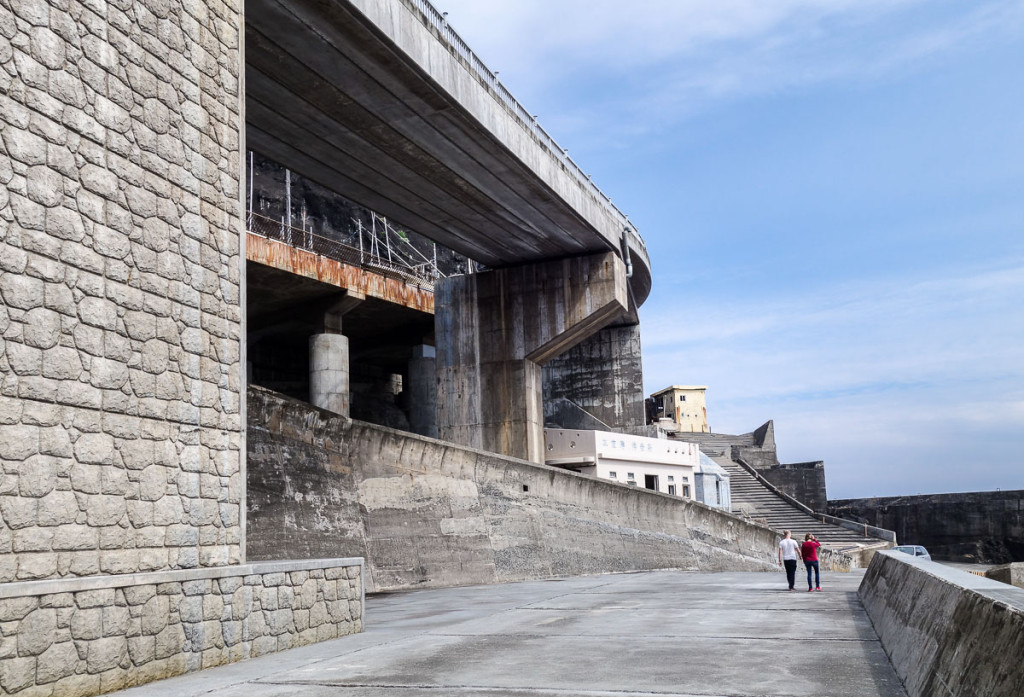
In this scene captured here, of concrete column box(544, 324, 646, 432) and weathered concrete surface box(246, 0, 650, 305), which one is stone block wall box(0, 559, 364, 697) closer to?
weathered concrete surface box(246, 0, 650, 305)

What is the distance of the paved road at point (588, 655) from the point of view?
749 cm

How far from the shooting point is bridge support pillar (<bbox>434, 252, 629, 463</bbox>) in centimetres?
3250

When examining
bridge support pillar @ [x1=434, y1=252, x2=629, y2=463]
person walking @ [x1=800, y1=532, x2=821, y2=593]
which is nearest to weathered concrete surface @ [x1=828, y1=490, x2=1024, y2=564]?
bridge support pillar @ [x1=434, y1=252, x2=629, y2=463]

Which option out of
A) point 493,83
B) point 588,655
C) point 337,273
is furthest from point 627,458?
point 588,655

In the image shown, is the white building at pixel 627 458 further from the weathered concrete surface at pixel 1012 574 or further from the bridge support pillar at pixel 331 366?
the weathered concrete surface at pixel 1012 574

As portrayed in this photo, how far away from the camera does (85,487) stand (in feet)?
26.9

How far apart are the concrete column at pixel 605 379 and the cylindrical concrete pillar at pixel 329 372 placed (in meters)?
14.3

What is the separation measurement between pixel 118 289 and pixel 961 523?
143 feet

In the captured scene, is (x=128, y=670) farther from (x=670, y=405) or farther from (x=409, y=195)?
(x=670, y=405)

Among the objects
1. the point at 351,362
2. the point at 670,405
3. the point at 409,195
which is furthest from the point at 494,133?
the point at 670,405

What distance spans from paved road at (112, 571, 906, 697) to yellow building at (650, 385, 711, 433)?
59870 millimetres

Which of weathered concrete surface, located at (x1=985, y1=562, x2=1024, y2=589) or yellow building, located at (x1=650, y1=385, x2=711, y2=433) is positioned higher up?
yellow building, located at (x1=650, y1=385, x2=711, y2=433)

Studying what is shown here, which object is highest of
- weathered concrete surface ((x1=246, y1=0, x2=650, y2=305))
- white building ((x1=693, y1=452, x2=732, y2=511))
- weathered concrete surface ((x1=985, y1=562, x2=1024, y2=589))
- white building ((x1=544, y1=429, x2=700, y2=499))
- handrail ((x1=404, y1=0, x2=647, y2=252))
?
handrail ((x1=404, y1=0, x2=647, y2=252))

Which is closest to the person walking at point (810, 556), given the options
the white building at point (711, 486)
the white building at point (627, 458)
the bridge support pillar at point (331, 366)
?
the white building at point (627, 458)
